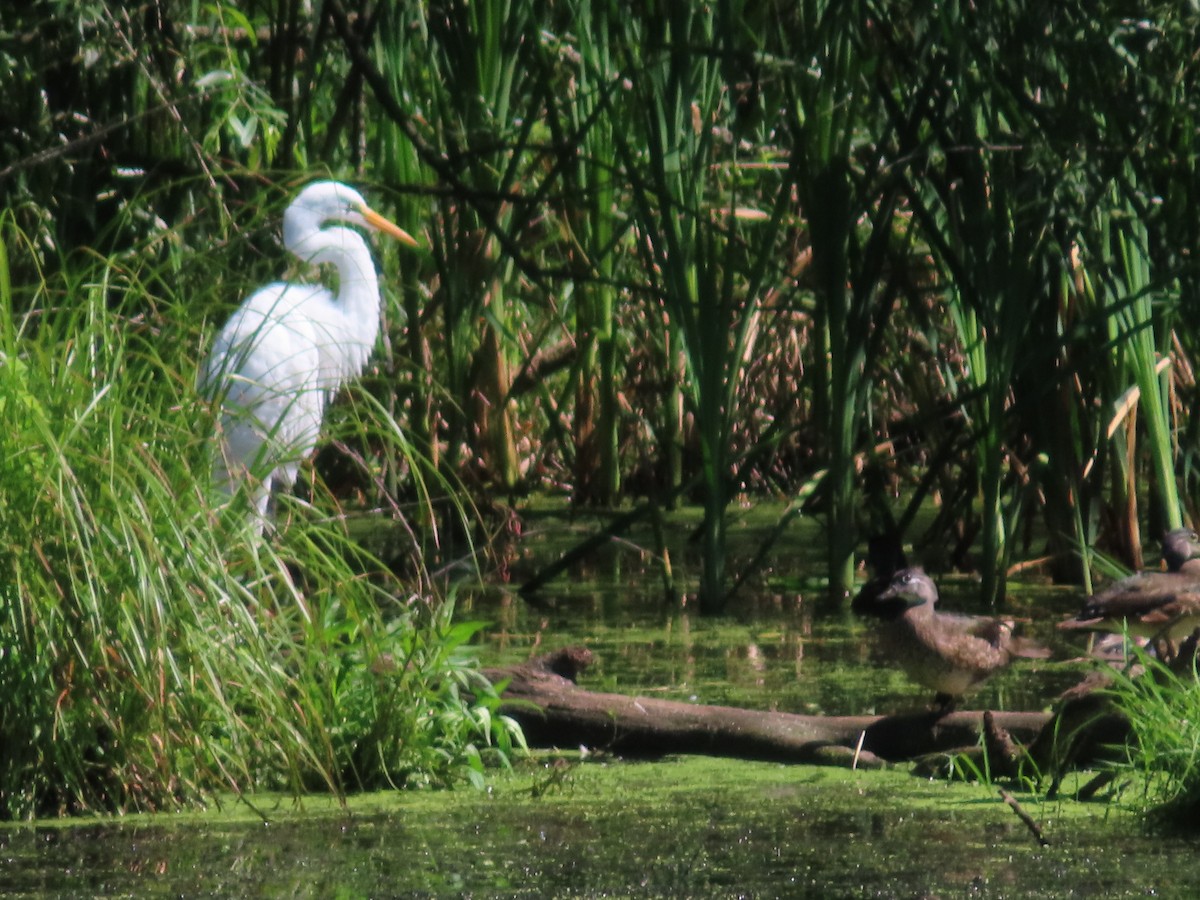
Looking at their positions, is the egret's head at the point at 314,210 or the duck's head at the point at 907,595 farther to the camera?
the egret's head at the point at 314,210

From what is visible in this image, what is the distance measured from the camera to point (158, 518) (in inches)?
136

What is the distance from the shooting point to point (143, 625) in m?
3.34

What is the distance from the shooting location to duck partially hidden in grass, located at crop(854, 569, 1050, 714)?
14.2 feet

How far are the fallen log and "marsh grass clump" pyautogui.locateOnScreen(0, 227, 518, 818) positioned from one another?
510mm

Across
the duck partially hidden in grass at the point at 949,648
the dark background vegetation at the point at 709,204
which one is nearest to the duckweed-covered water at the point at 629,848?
the duck partially hidden in grass at the point at 949,648

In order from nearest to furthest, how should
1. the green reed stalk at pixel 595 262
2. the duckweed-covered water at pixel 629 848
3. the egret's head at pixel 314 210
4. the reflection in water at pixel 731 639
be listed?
the duckweed-covered water at pixel 629 848, the reflection in water at pixel 731 639, the green reed stalk at pixel 595 262, the egret's head at pixel 314 210

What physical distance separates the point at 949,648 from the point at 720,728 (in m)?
0.56

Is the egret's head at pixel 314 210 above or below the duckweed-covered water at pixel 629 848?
above

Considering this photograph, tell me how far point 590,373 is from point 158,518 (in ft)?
17.0

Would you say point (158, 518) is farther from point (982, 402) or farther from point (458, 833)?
point (982, 402)

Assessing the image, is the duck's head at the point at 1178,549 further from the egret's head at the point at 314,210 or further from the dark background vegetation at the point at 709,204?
the egret's head at the point at 314,210

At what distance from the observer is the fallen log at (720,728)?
4113 millimetres

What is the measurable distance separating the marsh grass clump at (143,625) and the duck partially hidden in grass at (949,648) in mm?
1102

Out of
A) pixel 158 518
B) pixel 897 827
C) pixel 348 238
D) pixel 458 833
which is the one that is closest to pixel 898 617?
pixel 897 827
